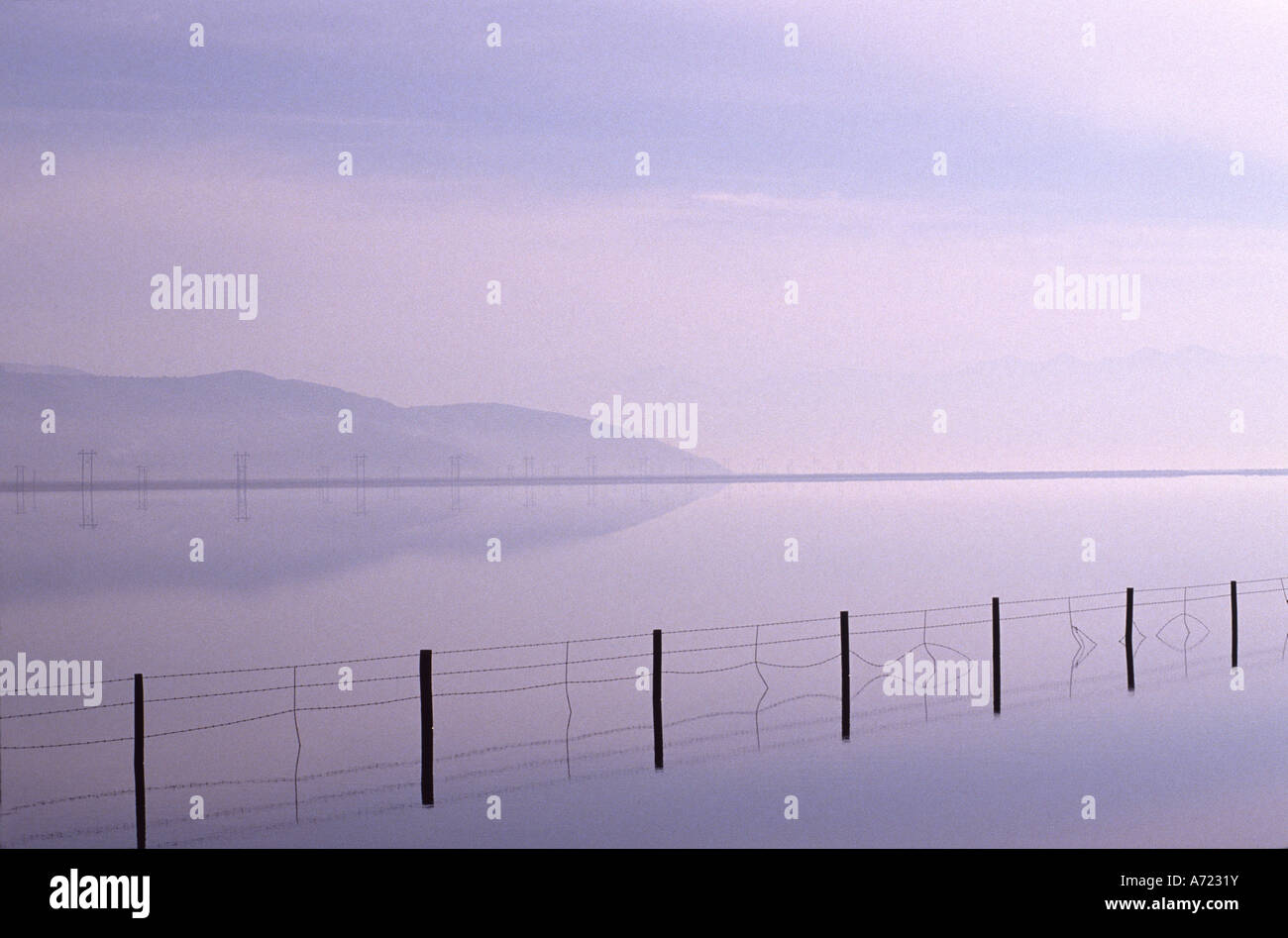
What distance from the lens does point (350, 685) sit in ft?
128

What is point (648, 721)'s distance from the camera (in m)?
30.8

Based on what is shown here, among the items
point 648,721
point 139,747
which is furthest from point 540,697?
point 139,747

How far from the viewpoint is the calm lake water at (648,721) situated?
2072cm

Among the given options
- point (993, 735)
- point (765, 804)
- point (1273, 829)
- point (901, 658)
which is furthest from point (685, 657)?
point (1273, 829)

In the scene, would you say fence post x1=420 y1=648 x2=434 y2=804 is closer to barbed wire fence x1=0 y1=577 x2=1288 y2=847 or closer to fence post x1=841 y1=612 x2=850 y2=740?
barbed wire fence x1=0 y1=577 x2=1288 y2=847

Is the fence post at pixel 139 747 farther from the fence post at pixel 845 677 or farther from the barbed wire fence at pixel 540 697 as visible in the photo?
the fence post at pixel 845 677

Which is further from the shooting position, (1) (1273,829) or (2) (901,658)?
(2) (901,658)

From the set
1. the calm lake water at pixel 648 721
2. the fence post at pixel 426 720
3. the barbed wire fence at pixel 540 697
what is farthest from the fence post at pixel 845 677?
the fence post at pixel 426 720

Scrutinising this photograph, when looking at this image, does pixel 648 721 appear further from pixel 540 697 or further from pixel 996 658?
pixel 996 658

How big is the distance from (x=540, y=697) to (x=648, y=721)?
5.50 metres

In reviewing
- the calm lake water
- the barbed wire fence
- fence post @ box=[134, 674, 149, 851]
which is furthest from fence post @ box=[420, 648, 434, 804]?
fence post @ box=[134, 674, 149, 851]

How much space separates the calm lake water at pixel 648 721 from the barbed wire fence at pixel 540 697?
151 mm
